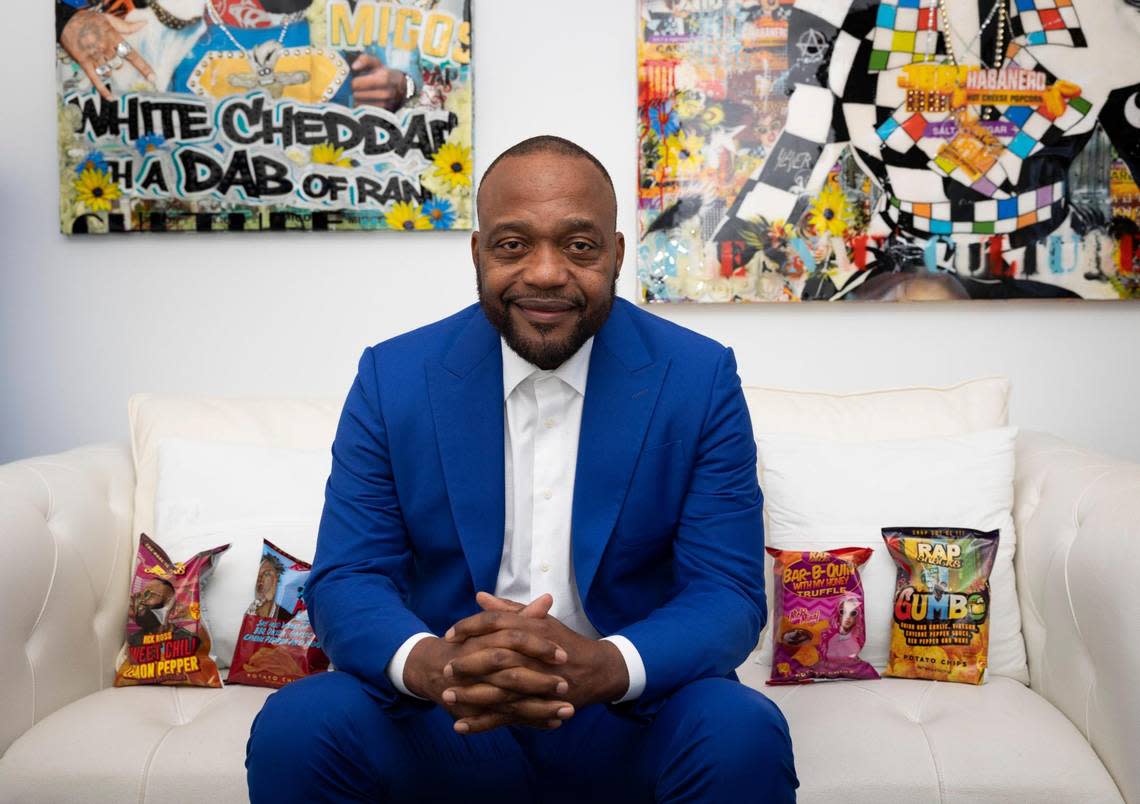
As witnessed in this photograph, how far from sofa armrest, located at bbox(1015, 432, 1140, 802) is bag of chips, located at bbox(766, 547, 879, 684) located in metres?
0.33

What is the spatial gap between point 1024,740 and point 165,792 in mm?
1359

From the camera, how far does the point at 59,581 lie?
1.82 meters

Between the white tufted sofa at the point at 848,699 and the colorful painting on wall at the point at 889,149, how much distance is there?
28.1 inches

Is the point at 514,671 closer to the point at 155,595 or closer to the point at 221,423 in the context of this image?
the point at 155,595

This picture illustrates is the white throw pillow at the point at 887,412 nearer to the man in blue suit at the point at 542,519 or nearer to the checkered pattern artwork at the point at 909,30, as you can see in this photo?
the man in blue suit at the point at 542,519

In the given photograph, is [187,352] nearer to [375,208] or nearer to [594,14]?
[375,208]

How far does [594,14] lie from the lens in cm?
255

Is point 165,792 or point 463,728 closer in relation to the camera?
point 463,728

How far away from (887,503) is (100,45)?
2186mm

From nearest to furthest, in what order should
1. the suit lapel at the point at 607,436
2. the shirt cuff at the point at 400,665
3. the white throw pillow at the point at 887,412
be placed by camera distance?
the shirt cuff at the point at 400,665, the suit lapel at the point at 607,436, the white throw pillow at the point at 887,412

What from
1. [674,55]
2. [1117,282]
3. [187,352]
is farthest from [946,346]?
[187,352]

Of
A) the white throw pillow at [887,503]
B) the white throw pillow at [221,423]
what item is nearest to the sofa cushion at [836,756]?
the white throw pillow at [887,503]

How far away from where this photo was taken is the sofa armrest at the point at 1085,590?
1.54 metres

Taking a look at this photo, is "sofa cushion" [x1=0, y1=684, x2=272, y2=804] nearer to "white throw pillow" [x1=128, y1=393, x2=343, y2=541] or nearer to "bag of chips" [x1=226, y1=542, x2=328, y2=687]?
"bag of chips" [x1=226, y1=542, x2=328, y2=687]
